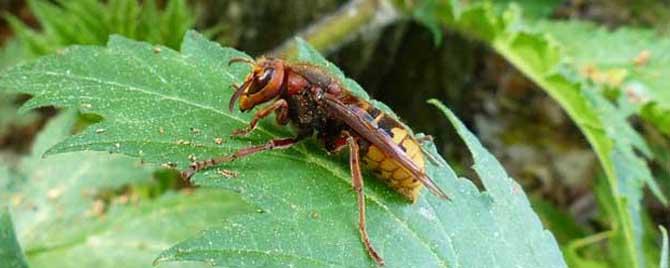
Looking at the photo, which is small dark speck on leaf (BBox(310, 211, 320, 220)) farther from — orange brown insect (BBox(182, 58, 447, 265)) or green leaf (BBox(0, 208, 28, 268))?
green leaf (BBox(0, 208, 28, 268))

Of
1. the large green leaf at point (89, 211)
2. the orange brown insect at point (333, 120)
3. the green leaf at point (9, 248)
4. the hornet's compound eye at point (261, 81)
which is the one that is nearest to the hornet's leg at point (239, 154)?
the orange brown insect at point (333, 120)

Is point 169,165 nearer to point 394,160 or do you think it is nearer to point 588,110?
point 394,160

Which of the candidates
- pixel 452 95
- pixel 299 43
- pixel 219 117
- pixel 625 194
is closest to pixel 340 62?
pixel 452 95

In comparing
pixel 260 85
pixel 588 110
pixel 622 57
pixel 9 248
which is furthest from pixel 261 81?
pixel 622 57

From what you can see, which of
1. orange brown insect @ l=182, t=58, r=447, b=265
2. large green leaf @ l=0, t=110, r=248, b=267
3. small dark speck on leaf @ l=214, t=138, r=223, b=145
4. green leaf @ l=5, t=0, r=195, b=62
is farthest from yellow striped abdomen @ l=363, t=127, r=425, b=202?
green leaf @ l=5, t=0, r=195, b=62

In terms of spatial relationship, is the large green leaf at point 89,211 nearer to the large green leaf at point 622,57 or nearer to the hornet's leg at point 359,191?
the hornet's leg at point 359,191

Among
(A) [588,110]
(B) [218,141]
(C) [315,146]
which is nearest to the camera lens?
(B) [218,141]
